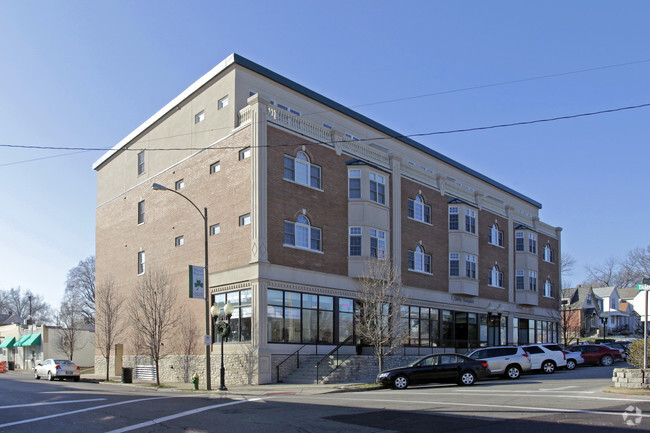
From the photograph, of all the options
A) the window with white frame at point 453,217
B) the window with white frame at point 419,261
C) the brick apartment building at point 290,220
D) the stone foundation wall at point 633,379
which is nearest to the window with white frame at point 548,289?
the brick apartment building at point 290,220

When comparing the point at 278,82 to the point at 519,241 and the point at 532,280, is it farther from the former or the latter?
the point at 532,280

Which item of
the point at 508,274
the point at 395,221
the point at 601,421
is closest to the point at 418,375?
the point at 601,421

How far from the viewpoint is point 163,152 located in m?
39.4

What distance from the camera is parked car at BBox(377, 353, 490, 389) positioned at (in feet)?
79.8

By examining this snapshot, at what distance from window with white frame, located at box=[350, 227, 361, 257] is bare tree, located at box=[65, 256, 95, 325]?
66372 mm

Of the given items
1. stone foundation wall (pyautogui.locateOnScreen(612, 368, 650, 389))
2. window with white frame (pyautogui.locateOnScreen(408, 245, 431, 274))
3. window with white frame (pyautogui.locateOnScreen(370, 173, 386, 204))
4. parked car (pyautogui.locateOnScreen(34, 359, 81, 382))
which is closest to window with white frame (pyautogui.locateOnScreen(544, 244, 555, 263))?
window with white frame (pyautogui.locateOnScreen(408, 245, 431, 274))

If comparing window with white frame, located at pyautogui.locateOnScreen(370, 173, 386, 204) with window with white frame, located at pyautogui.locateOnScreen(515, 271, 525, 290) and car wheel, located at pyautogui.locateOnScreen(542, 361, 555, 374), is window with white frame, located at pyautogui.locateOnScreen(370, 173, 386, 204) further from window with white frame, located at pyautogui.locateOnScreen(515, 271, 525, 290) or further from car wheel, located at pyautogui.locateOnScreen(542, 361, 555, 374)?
window with white frame, located at pyautogui.locateOnScreen(515, 271, 525, 290)

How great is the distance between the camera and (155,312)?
34.1 meters

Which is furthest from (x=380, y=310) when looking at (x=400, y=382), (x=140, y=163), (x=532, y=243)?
(x=532, y=243)

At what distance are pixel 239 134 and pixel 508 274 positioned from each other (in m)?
28.6

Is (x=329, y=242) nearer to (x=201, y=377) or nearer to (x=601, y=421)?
(x=201, y=377)

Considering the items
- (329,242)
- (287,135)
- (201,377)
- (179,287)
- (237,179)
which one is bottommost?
(201,377)

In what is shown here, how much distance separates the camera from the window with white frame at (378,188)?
36.2m

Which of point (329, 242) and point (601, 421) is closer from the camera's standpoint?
point (601, 421)
